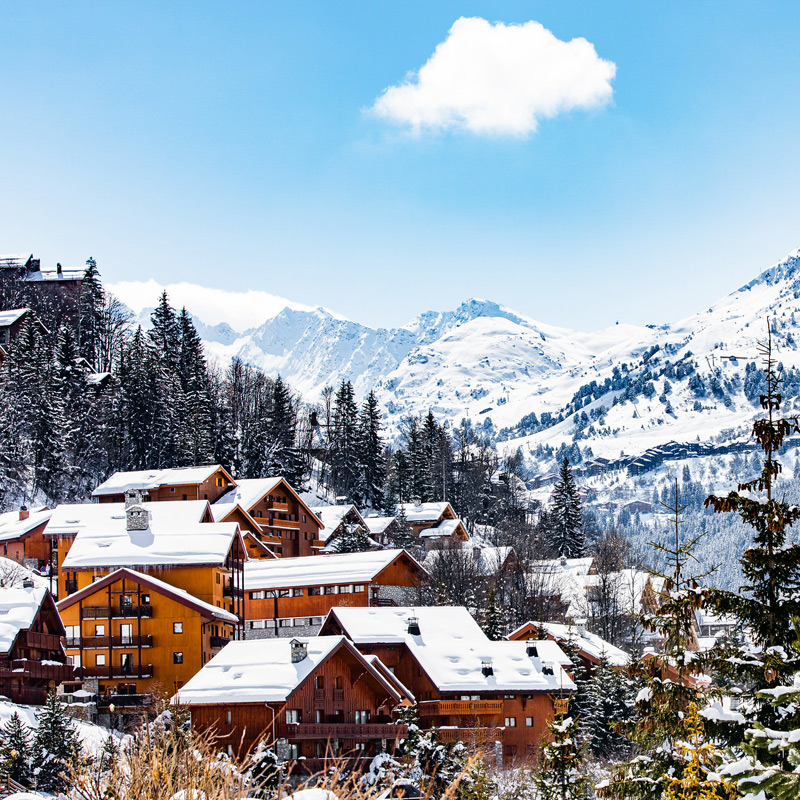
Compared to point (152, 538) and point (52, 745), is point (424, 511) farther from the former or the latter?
point (52, 745)

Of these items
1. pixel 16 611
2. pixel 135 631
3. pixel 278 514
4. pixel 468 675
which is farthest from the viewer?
pixel 278 514

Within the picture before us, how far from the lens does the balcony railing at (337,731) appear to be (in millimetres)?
45625

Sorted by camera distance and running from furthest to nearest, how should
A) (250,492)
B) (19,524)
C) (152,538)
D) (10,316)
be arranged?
1. (10,316)
2. (250,492)
3. (19,524)
4. (152,538)

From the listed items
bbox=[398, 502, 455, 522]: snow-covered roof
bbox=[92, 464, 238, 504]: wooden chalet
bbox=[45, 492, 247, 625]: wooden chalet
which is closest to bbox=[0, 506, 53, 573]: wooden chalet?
bbox=[92, 464, 238, 504]: wooden chalet

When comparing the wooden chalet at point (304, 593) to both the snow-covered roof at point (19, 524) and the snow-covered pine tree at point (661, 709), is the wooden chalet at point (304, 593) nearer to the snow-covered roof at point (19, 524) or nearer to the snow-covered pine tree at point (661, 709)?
the snow-covered roof at point (19, 524)

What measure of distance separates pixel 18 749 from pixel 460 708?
24714mm

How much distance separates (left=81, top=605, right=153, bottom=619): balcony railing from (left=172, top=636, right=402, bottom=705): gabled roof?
784cm

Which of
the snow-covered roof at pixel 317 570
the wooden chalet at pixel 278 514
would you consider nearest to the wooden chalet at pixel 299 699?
the snow-covered roof at pixel 317 570

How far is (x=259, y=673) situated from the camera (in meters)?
46.7

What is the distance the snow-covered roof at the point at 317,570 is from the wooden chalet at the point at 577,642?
32.6ft

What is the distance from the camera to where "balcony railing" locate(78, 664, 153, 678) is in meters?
54.2

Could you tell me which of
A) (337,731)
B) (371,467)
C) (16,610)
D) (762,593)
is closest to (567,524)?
(371,467)

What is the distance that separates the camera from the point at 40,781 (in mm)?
35719

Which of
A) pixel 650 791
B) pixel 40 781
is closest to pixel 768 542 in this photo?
pixel 650 791
